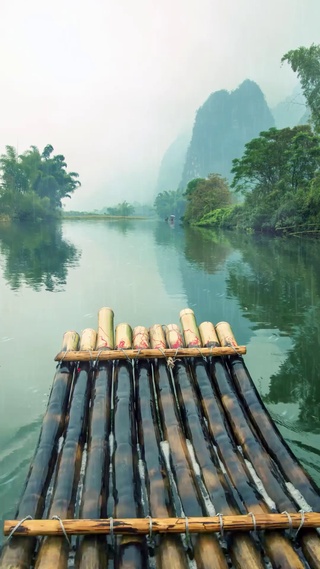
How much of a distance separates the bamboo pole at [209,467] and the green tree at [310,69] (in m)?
43.2

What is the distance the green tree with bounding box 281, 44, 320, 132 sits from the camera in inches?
1635

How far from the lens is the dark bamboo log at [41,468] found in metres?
3.14

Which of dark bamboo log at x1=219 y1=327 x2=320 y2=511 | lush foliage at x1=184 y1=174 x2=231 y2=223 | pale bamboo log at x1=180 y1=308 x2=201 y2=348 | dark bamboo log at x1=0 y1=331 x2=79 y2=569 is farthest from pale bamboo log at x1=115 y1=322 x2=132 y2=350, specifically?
lush foliage at x1=184 y1=174 x2=231 y2=223

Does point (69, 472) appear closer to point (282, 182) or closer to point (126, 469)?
point (126, 469)

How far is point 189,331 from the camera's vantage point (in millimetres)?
6969

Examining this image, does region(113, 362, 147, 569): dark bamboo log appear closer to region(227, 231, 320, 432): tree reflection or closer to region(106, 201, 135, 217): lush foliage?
region(227, 231, 320, 432): tree reflection

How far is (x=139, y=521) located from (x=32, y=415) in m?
4.12

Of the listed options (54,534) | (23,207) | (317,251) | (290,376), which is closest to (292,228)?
(317,251)

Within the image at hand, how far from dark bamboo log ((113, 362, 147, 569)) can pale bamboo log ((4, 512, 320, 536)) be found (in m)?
0.14

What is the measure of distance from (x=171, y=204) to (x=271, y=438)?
144 m

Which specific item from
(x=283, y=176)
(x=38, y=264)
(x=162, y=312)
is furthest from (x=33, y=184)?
(x=162, y=312)

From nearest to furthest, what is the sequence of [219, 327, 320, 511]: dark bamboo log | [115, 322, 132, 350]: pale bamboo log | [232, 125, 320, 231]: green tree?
1. [219, 327, 320, 511]: dark bamboo log
2. [115, 322, 132, 350]: pale bamboo log
3. [232, 125, 320, 231]: green tree

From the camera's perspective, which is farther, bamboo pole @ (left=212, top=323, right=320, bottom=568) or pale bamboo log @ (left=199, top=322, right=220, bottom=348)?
pale bamboo log @ (left=199, top=322, right=220, bottom=348)

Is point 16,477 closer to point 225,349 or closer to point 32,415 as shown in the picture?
point 32,415
